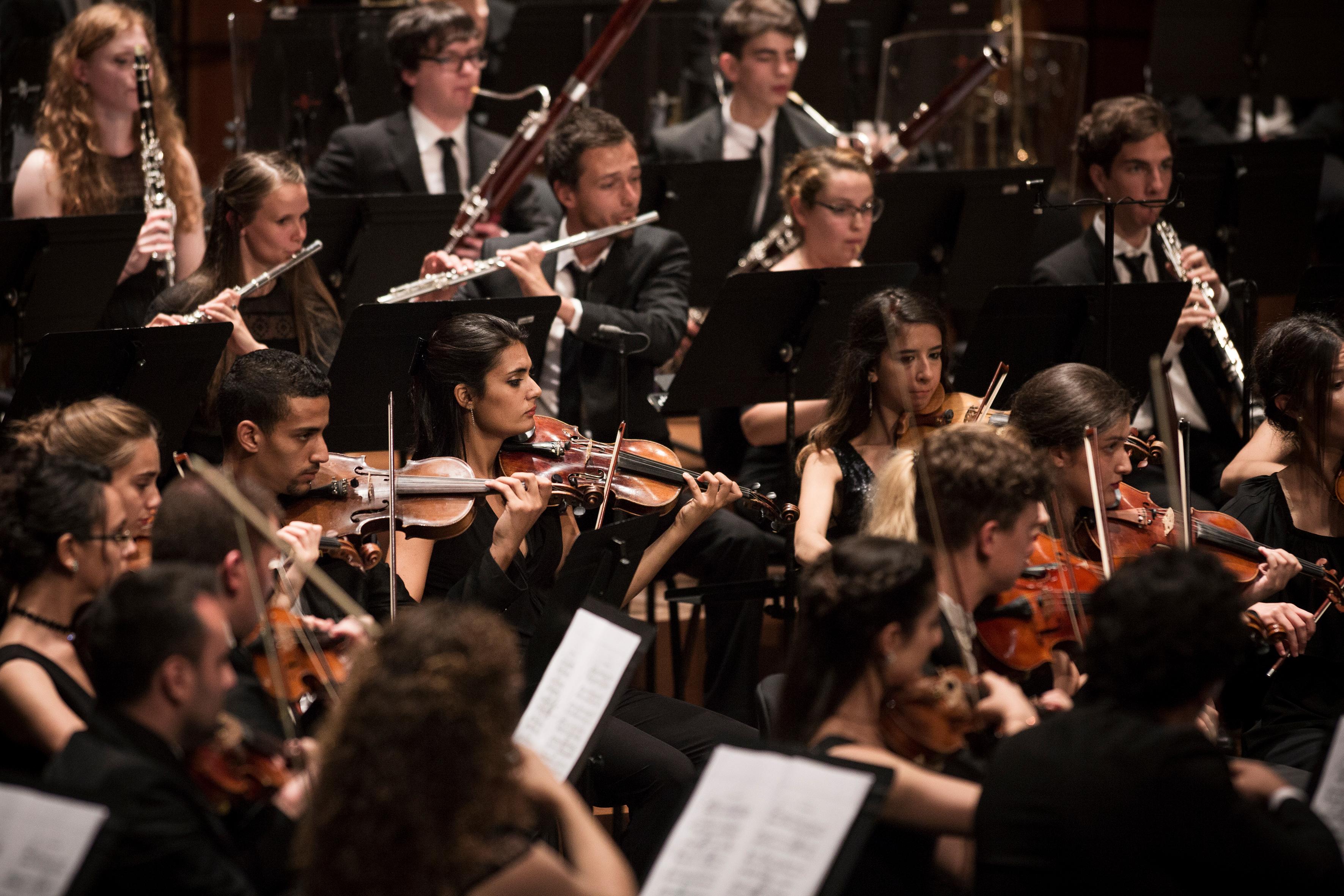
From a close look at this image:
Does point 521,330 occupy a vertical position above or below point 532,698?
above

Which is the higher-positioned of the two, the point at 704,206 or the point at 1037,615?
the point at 704,206

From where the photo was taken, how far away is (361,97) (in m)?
5.34

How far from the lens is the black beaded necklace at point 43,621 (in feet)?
7.01

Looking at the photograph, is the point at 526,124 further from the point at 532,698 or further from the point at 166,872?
the point at 166,872

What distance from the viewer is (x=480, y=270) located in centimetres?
383

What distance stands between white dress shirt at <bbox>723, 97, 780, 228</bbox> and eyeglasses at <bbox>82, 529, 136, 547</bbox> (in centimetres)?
318

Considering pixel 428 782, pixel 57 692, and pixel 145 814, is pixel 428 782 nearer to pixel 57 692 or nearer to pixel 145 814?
pixel 145 814

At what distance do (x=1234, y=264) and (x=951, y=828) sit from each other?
3.20m

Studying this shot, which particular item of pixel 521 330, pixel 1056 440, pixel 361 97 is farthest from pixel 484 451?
pixel 361 97

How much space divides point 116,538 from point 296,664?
33cm

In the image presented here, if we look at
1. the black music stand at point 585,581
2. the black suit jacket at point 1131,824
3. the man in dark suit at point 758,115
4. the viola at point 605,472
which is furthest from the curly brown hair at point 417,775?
the man in dark suit at point 758,115

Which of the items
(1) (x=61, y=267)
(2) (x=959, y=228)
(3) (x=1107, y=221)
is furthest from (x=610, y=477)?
(2) (x=959, y=228)

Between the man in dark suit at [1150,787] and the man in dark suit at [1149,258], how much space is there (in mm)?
2313

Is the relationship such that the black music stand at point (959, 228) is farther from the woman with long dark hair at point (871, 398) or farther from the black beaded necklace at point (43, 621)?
the black beaded necklace at point (43, 621)
